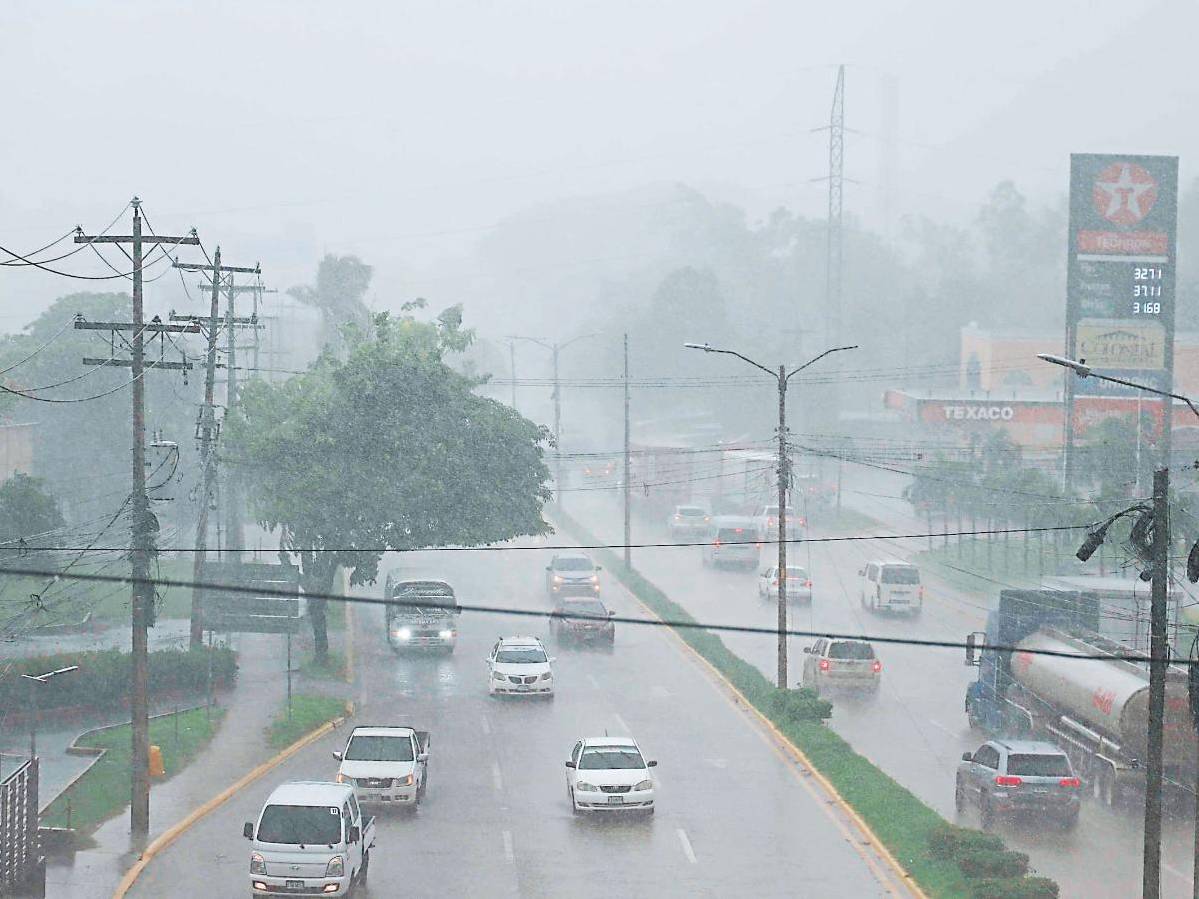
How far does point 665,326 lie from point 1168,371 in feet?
293

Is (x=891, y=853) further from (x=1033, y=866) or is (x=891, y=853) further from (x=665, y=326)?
(x=665, y=326)

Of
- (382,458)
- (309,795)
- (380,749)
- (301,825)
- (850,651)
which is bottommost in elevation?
(380,749)

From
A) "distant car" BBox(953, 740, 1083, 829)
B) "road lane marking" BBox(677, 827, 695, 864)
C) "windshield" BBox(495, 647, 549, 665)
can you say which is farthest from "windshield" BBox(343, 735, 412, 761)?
"windshield" BBox(495, 647, 549, 665)

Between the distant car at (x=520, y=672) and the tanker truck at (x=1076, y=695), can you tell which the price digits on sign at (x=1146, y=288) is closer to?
the tanker truck at (x=1076, y=695)

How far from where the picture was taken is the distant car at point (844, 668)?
45750 mm

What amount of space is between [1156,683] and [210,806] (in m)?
18.7

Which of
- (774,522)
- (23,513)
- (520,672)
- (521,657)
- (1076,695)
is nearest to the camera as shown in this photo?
(1076,695)

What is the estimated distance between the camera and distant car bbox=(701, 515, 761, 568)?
7512 centimetres

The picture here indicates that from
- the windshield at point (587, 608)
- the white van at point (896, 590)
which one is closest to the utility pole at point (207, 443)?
the windshield at point (587, 608)

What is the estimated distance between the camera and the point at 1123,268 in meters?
75.4

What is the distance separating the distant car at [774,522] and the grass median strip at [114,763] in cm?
4027

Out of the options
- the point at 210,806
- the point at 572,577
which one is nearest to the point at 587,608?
the point at 572,577

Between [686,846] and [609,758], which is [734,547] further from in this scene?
[686,846]

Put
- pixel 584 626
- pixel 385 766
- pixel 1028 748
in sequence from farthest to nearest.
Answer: pixel 584 626
pixel 385 766
pixel 1028 748
